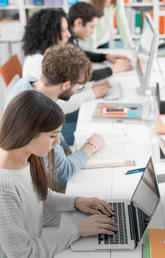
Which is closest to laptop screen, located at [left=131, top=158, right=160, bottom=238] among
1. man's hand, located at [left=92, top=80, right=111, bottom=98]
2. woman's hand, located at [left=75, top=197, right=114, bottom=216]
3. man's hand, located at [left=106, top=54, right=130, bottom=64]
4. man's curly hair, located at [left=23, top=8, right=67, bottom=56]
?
woman's hand, located at [left=75, top=197, right=114, bottom=216]

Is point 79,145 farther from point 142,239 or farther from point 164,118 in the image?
point 142,239

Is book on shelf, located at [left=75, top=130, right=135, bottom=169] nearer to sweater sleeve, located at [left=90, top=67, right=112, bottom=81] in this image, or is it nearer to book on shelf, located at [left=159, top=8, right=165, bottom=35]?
sweater sleeve, located at [left=90, top=67, right=112, bottom=81]

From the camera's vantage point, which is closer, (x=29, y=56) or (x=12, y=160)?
(x=12, y=160)

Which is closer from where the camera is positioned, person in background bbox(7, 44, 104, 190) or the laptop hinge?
the laptop hinge

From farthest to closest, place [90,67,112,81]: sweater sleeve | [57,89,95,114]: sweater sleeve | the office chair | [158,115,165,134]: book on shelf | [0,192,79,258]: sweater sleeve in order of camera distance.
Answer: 1. [90,67,112,81]: sweater sleeve
2. the office chair
3. [57,89,95,114]: sweater sleeve
4. [158,115,165,134]: book on shelf
5. [0,192,79,258]: sweater sleeve

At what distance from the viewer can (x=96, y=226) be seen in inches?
50.6

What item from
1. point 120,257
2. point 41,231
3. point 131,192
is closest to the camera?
point 120,257

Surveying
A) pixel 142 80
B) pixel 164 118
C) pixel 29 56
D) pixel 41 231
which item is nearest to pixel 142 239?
pixel 41 231

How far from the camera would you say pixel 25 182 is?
1276 mm

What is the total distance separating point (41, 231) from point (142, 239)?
404 mm

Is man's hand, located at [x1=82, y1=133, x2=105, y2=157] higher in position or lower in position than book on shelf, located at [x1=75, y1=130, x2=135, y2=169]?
higher

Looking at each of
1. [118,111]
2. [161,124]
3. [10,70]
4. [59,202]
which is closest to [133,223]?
[59,202]

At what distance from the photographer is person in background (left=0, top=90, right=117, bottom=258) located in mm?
1146

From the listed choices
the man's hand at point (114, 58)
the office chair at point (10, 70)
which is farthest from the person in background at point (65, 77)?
the man's hand at point (114, 58)
